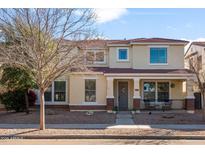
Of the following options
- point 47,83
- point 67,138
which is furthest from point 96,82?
point 67,138

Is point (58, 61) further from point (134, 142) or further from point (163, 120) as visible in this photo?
point (163, 120)

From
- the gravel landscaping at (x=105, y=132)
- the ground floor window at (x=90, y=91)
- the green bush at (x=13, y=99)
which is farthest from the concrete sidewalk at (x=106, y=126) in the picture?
the ground floor window at (x=90, y=91)

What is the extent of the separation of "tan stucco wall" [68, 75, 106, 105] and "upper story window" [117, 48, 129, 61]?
2511mm

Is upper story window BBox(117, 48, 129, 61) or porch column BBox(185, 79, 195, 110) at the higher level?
upper story window BBox(117, 48, 129, 61)

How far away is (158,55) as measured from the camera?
27922mm

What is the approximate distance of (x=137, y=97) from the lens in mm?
26359

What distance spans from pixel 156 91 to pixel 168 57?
112 inches

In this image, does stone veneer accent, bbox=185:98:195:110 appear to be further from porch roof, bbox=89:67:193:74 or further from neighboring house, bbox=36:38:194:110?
porch roof, bbox=89:67:193:74

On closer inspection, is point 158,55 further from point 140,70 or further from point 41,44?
point 41,44

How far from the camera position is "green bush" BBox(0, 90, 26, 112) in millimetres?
25172

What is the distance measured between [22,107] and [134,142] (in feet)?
45.8

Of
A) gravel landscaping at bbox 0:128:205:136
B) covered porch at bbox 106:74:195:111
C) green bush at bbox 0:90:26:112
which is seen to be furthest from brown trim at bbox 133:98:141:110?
gravel landscaping at bbox 0:128:205:136

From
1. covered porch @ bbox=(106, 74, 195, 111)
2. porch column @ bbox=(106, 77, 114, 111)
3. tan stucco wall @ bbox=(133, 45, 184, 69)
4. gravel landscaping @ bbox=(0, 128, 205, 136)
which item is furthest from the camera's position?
tan stucco wall @ bbox=(133, 45, 184, 69)

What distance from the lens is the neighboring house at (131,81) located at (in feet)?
86.9
